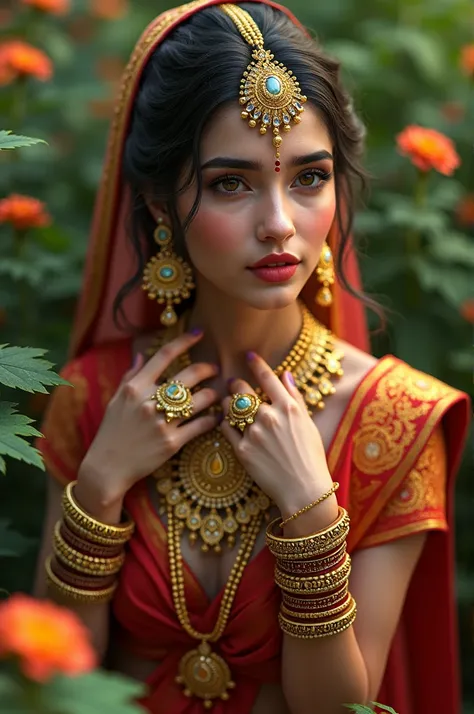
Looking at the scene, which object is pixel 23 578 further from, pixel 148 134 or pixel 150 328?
pixel 148 134

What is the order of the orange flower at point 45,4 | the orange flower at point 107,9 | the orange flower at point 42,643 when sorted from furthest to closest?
1. the orange flower at point 107,9
2. the orange flower at point 45,4
3. the orange flower at point 42,643

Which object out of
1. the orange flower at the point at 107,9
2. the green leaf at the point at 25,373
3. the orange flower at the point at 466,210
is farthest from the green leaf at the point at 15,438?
the orange flower at the point at 107,9

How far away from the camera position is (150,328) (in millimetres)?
2031

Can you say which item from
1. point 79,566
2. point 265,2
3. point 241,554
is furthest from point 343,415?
point 265,2

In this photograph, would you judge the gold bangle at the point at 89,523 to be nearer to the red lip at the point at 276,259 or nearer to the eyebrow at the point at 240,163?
the red lip at the point at 276,259

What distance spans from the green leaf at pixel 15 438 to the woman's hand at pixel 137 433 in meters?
0.28

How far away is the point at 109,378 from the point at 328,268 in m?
0.48

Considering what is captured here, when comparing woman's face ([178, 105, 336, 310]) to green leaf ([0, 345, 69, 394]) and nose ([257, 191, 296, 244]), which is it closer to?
nose ([257, 191, 296, 244])

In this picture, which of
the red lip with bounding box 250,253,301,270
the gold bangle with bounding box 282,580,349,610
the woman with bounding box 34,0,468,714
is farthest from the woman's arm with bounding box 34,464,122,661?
the red lip with bounding box 250,253,301,270

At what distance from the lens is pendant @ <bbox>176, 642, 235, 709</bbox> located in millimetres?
1769

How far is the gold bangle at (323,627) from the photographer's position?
1.63m

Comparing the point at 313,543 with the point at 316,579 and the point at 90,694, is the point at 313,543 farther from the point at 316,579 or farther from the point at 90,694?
the point at 90,694

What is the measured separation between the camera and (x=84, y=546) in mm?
1724

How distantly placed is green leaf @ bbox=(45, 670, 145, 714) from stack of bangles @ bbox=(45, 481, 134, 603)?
2.41 ft
